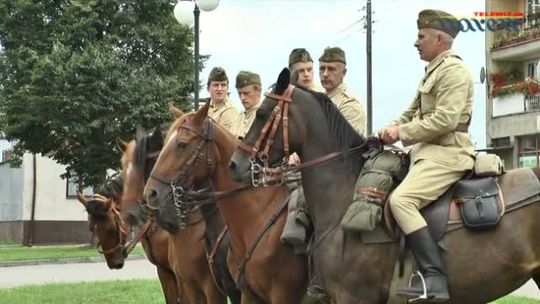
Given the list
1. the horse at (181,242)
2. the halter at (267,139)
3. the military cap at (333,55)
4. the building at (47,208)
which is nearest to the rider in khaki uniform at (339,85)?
the military cap at (333,55)

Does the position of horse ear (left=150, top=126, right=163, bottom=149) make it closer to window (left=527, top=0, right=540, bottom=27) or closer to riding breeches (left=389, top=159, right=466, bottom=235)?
riding breeches (left=389, top=159, right=466, bottom=235)

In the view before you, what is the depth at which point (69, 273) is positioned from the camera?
23.8 meters

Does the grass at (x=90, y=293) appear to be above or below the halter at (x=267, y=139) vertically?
below

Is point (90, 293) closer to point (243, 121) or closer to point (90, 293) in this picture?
point (90, 293)

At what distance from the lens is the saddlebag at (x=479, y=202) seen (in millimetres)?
6281

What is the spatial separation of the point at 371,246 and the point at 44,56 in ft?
97.7

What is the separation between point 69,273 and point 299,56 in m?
16.9

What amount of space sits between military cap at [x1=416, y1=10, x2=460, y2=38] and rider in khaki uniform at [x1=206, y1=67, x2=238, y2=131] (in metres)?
3.84

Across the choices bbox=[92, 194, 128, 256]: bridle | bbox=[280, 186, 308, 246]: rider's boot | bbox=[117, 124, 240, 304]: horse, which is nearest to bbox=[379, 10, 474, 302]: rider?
bbox=[280, 186, 308, 246]: rider's boot

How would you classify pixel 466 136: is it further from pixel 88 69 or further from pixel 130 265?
pixel 88 69

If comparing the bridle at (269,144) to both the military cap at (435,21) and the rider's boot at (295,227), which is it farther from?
A: the military cap at (435,21)

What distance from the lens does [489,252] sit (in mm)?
6293

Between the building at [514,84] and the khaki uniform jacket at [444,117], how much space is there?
98.6 ft

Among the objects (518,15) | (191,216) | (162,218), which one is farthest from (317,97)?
(518,15)
